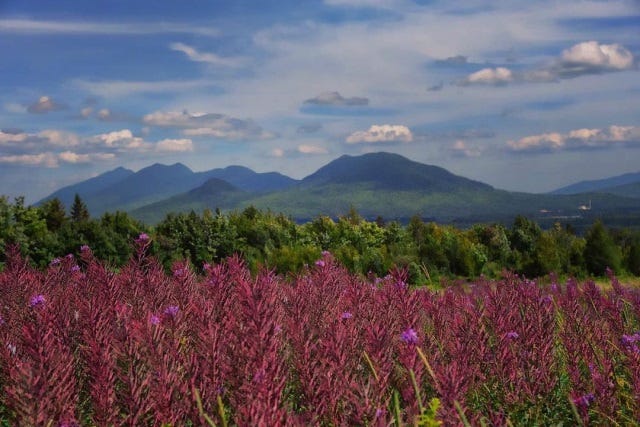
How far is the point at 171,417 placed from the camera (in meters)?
2.59

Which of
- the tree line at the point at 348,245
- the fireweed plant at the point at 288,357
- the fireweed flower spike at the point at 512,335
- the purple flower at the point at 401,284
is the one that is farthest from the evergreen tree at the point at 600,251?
the purple flower at the point at 401,284

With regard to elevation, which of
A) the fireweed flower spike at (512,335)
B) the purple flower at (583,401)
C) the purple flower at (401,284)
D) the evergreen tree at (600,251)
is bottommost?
the evergreen tree at (600,251)

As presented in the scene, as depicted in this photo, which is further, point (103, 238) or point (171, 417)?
point (103, 238)

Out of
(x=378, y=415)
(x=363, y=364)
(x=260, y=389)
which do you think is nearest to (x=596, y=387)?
(x=363, y=364)

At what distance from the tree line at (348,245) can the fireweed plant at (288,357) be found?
14876mm

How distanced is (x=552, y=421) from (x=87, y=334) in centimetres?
275

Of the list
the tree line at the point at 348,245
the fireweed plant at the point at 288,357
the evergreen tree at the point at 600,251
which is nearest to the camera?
the fireweed plant at the point at 288,357

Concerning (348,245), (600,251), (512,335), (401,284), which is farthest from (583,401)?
(600,251)

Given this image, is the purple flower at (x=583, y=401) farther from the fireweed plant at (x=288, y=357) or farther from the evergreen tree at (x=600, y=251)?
the evergreen tree at (x=600, y=251)

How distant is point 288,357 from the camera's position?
3.40m

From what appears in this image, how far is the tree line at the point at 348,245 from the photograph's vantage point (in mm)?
20797

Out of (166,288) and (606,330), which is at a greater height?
(166,288)

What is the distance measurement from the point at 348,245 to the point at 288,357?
20.7 meters

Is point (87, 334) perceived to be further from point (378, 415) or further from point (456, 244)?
point (456, 244)
